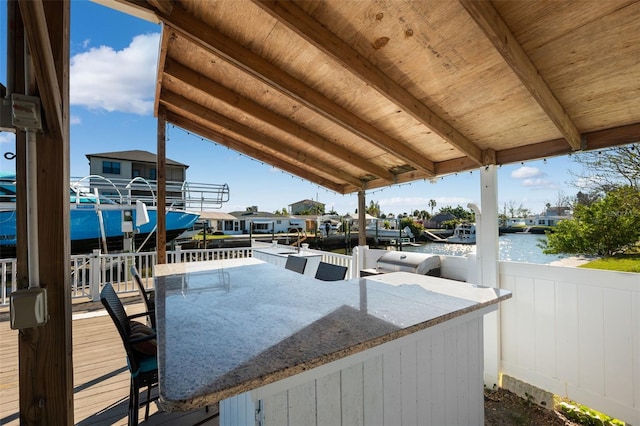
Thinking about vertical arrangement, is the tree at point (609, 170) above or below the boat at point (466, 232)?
above

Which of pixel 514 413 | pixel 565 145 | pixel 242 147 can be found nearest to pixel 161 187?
pixel 242 147

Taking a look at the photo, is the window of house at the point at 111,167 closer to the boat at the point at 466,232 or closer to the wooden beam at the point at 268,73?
the boat at the point at 466,232

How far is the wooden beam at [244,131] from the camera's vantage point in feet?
11.8

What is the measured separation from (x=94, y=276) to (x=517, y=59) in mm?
6355

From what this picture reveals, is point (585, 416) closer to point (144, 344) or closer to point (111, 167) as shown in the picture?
point (144, 344)

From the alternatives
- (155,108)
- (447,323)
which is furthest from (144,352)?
(155,108)

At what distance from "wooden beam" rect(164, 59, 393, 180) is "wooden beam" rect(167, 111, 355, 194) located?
1192mm

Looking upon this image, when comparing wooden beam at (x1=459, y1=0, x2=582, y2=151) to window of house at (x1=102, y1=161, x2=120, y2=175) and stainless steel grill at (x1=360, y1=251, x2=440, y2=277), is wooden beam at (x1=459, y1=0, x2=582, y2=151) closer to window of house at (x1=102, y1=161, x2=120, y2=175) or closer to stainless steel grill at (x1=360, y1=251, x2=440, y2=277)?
stainless steel grill at (x1=360, y1=251, x2=440, y2=277)

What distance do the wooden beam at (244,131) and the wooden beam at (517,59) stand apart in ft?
9.48

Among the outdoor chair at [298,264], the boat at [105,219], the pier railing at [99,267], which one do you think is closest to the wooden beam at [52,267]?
the outdoor chair at [298,264]

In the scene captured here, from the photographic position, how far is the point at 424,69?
2.22 meters

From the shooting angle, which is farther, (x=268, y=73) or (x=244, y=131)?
(x=244, y=131)

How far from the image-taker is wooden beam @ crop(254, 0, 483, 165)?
189cm

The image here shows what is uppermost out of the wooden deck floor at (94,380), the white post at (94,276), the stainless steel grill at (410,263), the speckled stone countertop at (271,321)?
the speckled stone countertop at (271,321)
